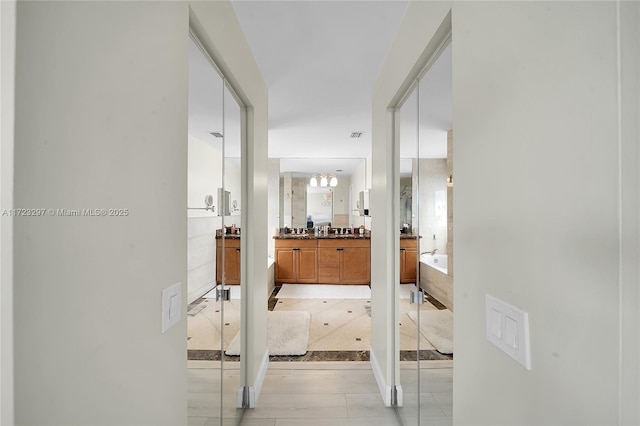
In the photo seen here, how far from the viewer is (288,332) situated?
3211mm

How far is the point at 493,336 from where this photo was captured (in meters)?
0.76

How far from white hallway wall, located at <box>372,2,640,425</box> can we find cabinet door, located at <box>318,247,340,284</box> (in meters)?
4.45

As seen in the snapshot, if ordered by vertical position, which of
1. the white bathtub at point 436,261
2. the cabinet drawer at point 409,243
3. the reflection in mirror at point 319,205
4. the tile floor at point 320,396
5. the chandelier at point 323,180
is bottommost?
the tile floor at point 320,396

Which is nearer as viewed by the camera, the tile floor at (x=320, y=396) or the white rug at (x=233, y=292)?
the tile floor at (x=320, y=396)

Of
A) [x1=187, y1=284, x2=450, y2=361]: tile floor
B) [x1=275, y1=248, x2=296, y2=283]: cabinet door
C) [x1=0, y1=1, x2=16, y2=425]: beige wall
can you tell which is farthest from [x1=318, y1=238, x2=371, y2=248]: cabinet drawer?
[x1=0, y1=1, x2=16, y2=425]: beige wall

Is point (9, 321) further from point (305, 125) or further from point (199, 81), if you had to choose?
point (305, 125)

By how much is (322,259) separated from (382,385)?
336cm

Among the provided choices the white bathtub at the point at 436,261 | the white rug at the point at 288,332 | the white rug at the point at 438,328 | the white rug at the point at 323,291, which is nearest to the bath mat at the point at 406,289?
the white rug at the point at 438,328

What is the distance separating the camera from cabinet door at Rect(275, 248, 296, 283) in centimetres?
535

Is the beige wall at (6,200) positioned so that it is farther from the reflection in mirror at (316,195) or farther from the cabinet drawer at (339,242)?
the reflection in mirror at (316,195)

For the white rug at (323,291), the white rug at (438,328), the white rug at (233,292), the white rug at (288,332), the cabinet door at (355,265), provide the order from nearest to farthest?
the white rug at (438,328) → the white rug at (233,292) → the white rug at (288,332) → the white rug at (323,291) → the cabinet door at (355,265)

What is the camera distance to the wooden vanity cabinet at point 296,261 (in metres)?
5.36

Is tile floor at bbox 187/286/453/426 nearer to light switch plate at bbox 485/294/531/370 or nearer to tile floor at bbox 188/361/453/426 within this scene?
tile floor at bbox 188/361/453/426

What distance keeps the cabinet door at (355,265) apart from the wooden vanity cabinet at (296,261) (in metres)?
0.57
